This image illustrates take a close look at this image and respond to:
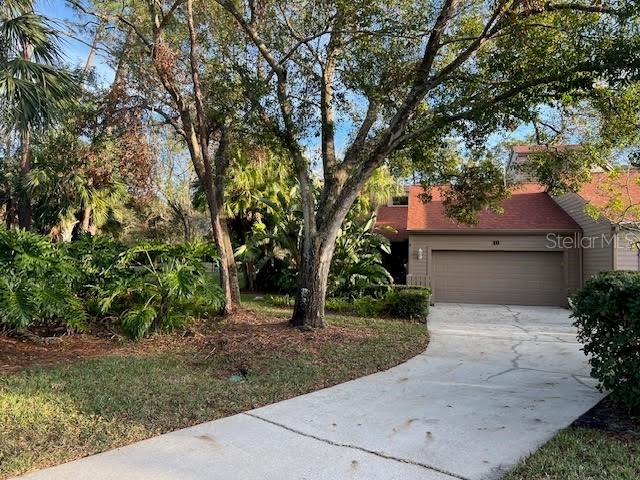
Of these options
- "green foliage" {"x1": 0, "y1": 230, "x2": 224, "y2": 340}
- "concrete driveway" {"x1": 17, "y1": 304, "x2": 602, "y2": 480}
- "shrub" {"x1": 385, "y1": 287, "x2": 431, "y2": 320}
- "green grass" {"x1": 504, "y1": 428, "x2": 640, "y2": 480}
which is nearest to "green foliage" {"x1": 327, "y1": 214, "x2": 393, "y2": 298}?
"shrub" {"x1": 385, "y1": 287, "x2": 431, "y2": 320}

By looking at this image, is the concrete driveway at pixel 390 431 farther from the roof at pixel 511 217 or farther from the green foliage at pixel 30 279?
the roof at pixel 511 217

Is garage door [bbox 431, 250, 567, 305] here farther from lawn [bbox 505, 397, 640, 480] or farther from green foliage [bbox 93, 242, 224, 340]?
lawn [bbox 505, 397, 640, 480]

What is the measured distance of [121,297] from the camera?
31.2 ft

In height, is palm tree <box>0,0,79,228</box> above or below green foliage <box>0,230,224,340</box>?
above

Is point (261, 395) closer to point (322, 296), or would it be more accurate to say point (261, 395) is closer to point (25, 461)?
point (25, 461)

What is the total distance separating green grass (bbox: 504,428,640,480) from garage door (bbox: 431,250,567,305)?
13242 mm

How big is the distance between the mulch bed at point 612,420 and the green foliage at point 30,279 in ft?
23.0

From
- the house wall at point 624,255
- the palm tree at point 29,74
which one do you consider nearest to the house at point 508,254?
the house wall at point 624,255

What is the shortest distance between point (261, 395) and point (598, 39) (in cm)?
688

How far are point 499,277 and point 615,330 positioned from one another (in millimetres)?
→ 12807

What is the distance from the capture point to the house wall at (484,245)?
54.8ft

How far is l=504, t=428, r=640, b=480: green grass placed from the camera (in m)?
3.59

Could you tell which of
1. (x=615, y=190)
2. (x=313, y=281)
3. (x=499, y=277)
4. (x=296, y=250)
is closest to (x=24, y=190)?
(x=296, y=250)

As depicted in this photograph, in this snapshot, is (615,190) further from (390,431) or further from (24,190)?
(24,190)
